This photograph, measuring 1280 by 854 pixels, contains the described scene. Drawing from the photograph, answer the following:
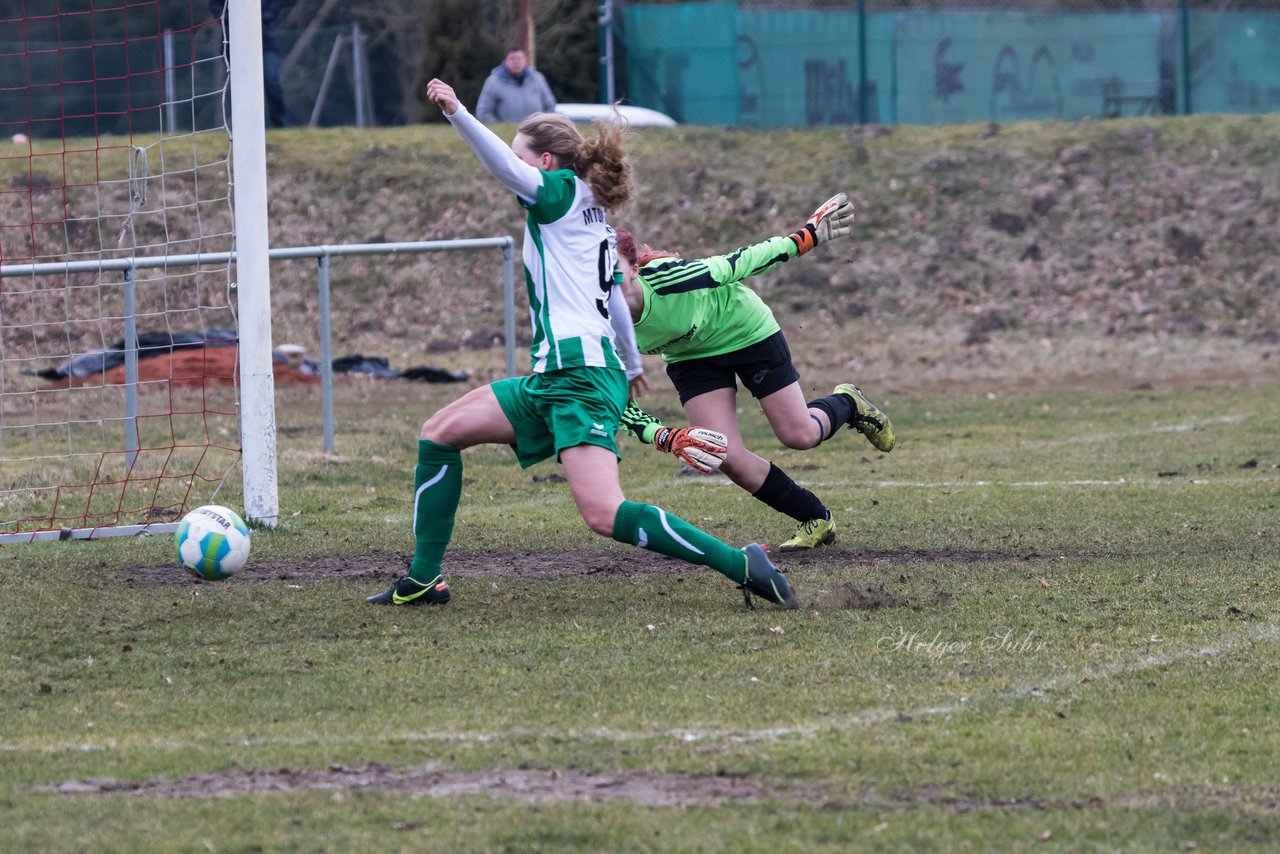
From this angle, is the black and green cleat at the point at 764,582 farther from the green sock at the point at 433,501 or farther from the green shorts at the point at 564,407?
A: the green sock at the point at 433,501

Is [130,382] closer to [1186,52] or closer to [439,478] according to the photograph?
[439,478]

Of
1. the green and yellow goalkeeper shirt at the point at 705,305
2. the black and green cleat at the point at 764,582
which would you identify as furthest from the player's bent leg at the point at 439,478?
the green and yellow goalkeeper shirt at the point at 705,305

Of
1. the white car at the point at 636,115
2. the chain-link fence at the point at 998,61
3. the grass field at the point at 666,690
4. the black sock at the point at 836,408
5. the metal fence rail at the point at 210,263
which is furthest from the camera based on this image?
the chain-link fence at the point at 998,61

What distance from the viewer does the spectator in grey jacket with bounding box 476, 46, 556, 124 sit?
1998 cm

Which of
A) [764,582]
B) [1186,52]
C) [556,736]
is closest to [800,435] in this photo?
[764,582]

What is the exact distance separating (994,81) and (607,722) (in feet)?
67.6

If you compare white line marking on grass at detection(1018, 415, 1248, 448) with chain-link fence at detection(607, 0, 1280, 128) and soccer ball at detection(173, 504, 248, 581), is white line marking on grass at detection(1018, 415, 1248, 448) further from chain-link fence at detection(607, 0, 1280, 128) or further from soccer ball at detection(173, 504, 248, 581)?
chain-link fence at detection(607, 0, 1280, 128)

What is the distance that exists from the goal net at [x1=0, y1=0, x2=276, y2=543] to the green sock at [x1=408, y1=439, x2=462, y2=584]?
208 cm

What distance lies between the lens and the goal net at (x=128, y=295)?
8.44m

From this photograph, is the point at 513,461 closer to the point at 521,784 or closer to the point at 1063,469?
the point at 1063,469

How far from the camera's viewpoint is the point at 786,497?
768 centimetres

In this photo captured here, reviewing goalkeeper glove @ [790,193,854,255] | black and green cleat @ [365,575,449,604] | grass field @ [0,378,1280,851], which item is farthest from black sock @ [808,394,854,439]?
black and green cleat @ [365,575,449,604]

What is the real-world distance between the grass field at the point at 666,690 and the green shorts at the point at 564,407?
70 centimetres

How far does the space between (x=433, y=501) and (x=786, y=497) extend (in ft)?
6.79
